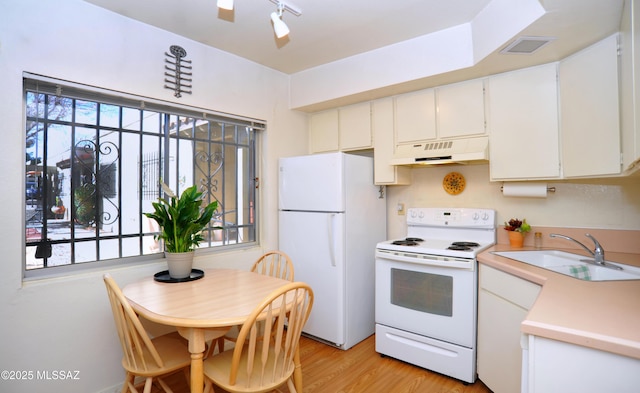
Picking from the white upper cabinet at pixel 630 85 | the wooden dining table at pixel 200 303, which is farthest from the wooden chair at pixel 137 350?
the white upper cabinet at pixel 630 85

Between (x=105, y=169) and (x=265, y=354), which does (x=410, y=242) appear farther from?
(x=105, y=169)

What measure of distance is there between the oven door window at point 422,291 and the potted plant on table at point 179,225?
1.50m

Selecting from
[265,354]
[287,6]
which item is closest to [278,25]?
Result: [287,6]

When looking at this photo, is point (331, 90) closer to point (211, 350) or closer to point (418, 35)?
point (418, 35)

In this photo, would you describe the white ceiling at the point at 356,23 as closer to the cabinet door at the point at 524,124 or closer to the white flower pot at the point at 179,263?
the cabinet door at the point at 524,124

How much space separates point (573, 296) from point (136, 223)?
256 centimetres

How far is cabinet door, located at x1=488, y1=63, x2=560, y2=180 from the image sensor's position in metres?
2.13

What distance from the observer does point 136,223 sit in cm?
230

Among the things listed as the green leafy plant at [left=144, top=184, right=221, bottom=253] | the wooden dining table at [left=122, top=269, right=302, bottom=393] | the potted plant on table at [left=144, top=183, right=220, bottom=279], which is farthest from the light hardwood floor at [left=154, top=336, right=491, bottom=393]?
the green leafy plant at [left=144, top=184, right=221, bottom=253]

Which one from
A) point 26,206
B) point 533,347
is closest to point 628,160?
point 533,347

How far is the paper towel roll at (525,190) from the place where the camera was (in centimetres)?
228

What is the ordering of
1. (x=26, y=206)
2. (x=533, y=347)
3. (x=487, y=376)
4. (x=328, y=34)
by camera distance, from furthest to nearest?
(x=328, y=34) → (x=487, y=376) → (x=26, y=206) → (x=533, y=347)

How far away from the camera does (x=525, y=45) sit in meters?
1.92

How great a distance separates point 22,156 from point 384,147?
2510 mm
